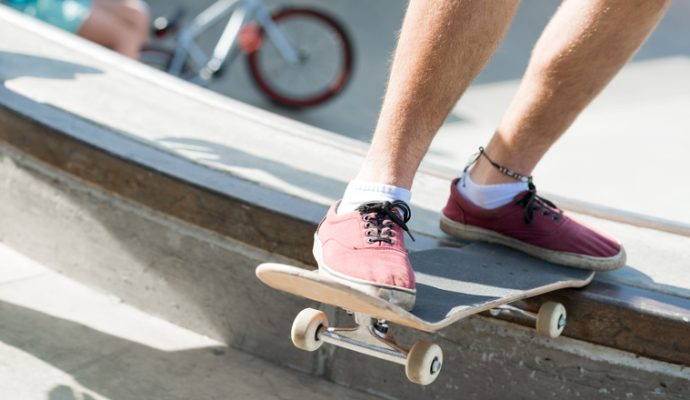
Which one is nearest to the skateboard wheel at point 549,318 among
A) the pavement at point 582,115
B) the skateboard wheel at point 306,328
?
the skateboard wheel at point 306,328

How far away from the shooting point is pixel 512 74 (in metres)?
7.55

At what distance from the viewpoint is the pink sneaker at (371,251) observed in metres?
1.70

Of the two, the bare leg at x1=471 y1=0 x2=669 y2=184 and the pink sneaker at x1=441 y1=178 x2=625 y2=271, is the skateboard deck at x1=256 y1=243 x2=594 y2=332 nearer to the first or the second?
the pink sneaker at x1=441 y1=178 x2=625 y2=271

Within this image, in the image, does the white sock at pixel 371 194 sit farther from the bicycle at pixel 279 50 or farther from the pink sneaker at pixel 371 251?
the bicycle at pixel 279 50

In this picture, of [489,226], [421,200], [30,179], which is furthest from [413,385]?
[30,179]

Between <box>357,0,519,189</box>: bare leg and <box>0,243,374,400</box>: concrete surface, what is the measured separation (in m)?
0.71

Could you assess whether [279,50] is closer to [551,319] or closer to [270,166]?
[270,166]

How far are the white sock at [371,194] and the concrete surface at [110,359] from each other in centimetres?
62

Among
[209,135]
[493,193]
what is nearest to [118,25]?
[209,135]

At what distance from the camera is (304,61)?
715 centimetres

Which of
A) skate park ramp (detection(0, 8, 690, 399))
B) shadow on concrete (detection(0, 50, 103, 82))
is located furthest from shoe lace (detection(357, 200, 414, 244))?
shadow on concrete (detection(0, 50, 103, 82))

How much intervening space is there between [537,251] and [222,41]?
5.18 metres

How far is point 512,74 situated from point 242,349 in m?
5.46

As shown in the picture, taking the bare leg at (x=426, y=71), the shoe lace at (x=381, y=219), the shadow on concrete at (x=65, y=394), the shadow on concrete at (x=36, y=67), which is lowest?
the shadow on concrete at (x=65, y=394)
